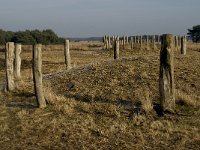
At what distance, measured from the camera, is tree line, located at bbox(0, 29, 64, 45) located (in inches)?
2993

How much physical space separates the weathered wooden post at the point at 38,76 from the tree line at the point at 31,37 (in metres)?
59.0

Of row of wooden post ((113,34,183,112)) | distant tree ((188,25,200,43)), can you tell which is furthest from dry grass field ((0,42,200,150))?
distant tree ((188,25,200,43))

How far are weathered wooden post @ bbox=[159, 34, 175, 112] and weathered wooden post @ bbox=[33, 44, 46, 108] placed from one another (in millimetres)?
3774

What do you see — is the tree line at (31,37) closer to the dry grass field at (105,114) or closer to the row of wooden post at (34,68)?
the row of wooden post at (34,68)

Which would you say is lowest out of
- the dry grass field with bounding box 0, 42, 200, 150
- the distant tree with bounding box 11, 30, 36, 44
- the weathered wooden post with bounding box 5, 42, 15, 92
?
the dry grass field with bounding box 0, 42, 200, 150

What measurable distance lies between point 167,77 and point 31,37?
65.1m

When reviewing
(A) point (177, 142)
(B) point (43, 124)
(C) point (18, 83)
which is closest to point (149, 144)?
(A) point (177, 142)

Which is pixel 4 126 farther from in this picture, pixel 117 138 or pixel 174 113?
pixel 174 113

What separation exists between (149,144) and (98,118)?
246 cm

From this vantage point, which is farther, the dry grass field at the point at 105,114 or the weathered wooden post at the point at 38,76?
the weathered wooden post at the point at 38,76

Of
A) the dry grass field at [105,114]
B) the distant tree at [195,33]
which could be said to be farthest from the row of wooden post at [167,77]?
the distant tree at [195,33]

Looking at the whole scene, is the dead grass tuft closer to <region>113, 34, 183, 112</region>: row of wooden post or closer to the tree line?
<region>113, 34, 183, 112</region>: row of wooden post

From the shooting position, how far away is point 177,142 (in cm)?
1163

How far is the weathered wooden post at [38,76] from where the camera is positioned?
15.6 m
